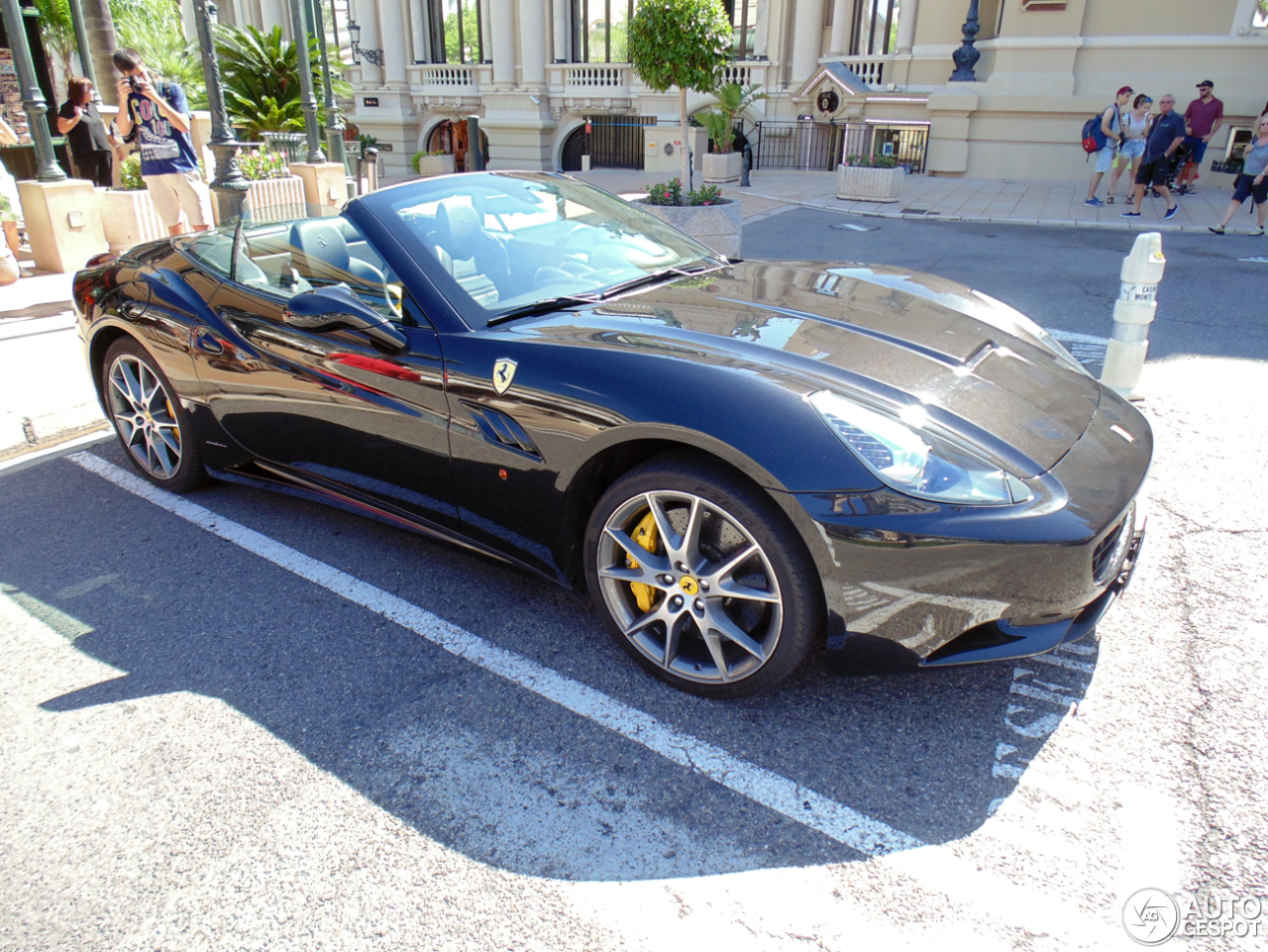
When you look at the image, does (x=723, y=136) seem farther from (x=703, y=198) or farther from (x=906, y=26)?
(x=703, y=198)

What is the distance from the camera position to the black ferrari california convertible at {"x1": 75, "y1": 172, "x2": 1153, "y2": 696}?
228 centimetres

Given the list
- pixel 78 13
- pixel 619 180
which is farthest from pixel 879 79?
pixel 78 13

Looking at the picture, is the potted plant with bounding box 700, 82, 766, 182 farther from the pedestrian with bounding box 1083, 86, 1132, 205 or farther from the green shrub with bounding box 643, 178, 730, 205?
the green shrub with bounding box 643, 178, 730, 205

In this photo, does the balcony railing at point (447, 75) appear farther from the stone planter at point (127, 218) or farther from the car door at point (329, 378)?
the car door at point (329, 378)

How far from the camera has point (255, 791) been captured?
2.36 metres

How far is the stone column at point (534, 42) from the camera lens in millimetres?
26219

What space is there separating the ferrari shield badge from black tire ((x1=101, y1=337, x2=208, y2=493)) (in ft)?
6.24

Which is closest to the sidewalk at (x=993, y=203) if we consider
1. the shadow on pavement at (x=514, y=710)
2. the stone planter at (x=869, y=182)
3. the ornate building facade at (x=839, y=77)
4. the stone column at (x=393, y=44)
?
the stone planter at (x=869, y=182)

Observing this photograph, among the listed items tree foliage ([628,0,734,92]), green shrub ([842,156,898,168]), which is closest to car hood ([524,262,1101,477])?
tree foliage ([628,0,734,92])

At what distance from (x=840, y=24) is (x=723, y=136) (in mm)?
8224

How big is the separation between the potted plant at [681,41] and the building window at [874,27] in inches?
640

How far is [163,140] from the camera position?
808 cm

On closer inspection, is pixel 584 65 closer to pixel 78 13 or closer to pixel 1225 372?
pixel 78 13

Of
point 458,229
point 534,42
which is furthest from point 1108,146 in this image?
point 534,42
